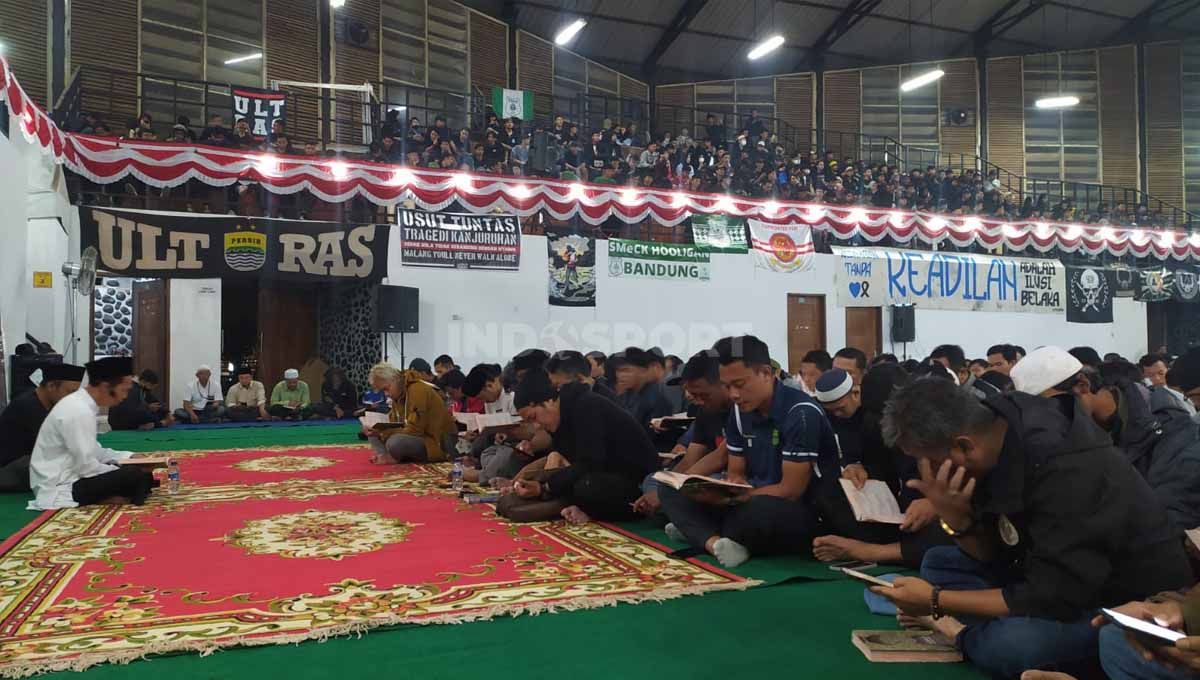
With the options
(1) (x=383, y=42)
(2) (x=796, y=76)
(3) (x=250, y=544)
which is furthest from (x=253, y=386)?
(2) (x=796, y=76)

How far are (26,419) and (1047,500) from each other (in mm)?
5612

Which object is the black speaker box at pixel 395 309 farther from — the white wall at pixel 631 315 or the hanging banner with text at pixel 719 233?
the hanging banner with text at pixel 719 233

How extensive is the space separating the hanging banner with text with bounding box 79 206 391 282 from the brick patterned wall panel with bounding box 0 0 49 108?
350 cm

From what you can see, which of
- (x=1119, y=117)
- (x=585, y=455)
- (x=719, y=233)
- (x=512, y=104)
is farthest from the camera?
(x=1119, y=117)

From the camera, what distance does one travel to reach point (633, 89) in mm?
19203

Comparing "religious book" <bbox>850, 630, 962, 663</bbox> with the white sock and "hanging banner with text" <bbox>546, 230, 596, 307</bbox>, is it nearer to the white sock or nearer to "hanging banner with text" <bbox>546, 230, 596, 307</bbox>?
the white sock

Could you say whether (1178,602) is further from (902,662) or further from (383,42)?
(383,42)

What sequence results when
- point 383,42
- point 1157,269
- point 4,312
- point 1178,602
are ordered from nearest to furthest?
point 1178,602, point 4,312, point 383,42, point 1157,269

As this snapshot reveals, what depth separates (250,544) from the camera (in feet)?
12.3

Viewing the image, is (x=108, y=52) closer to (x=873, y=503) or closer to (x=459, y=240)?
(x=459, y=240)

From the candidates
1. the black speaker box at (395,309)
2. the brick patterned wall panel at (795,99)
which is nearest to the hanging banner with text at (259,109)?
the black speaker box at (395,309)

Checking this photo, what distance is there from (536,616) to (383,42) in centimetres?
1434

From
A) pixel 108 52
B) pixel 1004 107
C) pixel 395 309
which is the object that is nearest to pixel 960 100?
pixel 1004 107

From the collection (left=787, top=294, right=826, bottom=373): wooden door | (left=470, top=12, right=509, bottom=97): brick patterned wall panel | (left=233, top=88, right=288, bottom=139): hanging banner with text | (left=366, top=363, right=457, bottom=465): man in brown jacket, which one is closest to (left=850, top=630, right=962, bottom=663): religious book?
(left=366, top=363, right=457, bottom=465): man in brown jacket
